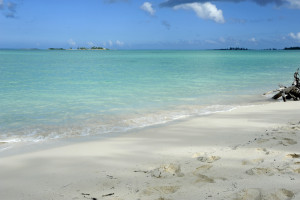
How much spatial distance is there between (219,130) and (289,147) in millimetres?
1900

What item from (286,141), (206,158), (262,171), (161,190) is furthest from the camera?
(286,141)

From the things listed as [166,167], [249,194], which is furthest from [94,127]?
[249,194]

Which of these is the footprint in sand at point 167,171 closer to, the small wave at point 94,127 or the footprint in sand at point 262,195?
the footprint in sand at point 262,195

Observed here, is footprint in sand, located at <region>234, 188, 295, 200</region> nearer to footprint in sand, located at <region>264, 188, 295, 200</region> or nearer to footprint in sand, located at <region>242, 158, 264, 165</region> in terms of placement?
footprint in sand, located at <region>264, 188, 295, 200</region>

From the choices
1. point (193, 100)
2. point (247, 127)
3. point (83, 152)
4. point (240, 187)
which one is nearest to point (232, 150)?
point (240, 187)

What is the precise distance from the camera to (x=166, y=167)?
14.1 ft

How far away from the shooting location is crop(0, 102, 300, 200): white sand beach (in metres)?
3.46

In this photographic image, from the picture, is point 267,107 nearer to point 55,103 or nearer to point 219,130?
point 219,130

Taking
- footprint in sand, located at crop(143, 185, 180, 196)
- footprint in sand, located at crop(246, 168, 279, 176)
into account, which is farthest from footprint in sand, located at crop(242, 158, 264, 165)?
footprint in sand, located at crop(143, 185, 180, 196)

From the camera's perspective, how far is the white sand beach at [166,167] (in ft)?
11.4

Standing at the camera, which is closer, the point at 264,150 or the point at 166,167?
the point at 166,167

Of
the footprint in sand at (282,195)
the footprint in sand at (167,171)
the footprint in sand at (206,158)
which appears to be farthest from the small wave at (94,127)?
the footprint in sand at (282,195)

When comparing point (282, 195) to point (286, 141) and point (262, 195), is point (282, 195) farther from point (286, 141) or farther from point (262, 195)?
point (286, 141)

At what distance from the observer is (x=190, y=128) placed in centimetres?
707
